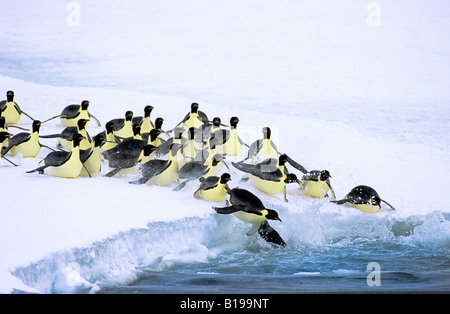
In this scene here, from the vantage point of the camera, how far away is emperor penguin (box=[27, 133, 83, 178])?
4.52 meters

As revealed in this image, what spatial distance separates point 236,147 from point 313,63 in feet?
32.8

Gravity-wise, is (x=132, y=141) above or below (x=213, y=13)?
below

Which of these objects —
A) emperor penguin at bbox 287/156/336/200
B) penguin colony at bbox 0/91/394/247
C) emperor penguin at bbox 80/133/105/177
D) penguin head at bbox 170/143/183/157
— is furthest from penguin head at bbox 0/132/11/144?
emperor penguin at bbox 287/156/336/200

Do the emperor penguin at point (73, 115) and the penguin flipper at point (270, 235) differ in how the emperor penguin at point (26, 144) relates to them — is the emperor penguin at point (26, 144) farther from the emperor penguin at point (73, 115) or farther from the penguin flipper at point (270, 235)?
the penguin flipper at point (270, 235)

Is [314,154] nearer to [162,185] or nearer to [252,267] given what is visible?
[162,185]

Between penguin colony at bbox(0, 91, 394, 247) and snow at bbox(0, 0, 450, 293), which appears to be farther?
penguin colony at bbox(0, 91, 394, 247)

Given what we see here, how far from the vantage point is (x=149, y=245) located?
3.85 metres

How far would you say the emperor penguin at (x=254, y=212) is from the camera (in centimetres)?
411

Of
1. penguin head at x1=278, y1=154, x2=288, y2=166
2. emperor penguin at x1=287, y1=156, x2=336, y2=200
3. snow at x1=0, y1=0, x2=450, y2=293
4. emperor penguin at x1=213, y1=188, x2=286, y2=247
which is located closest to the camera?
snow at x1=0, y1=0, x2=450, y2=293

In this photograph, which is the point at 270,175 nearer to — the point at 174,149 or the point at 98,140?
the point at 174,149

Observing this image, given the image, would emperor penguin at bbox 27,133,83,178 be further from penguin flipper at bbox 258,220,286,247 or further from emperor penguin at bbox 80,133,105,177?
penguin flipper at bbox 258,220,286,247

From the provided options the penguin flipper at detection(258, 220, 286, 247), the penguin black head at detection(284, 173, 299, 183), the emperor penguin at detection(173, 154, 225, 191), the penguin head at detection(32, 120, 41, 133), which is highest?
the penguin head at detection(32, 120, 41, 133)
